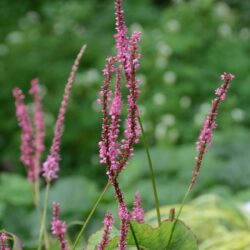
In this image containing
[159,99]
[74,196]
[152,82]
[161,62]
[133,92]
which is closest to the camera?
[133,92]

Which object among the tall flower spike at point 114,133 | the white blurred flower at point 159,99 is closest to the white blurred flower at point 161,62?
the white blurred flower at point 159,99

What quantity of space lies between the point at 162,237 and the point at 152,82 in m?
5.56

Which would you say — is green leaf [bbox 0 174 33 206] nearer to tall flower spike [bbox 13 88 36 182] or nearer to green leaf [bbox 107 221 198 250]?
tall flower spike [bbox 13 88 36 182]

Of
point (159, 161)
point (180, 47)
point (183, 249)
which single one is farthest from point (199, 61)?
point (183, 249)

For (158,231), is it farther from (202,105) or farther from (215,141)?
(202,105)

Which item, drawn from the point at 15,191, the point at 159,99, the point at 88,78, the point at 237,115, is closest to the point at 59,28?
the point at 88,78

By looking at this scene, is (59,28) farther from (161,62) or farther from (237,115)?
(237,115)

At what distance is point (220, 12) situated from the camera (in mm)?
8227

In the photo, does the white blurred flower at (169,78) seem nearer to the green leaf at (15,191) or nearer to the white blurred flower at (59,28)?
the white blurred flower at (59,28)

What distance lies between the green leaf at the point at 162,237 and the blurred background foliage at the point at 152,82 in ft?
8.65

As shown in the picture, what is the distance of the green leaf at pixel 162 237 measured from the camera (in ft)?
4.14

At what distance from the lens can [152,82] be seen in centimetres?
680

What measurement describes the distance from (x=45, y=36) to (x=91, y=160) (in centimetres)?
197

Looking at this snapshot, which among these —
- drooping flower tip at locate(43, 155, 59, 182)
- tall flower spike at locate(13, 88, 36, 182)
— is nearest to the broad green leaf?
tall flower spike at locate(13, 88, 36, 182)
